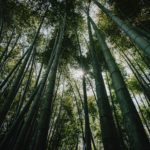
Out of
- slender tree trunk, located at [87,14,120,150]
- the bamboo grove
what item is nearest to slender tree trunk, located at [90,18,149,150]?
the bamboo grove

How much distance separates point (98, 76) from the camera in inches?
109

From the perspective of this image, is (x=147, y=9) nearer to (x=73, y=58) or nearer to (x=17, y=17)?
(x=73, y=58)

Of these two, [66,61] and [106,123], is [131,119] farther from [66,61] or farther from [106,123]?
[66,61]

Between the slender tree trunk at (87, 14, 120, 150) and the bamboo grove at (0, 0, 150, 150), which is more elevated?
the bamboo grove at (0, 0, 150, 150)

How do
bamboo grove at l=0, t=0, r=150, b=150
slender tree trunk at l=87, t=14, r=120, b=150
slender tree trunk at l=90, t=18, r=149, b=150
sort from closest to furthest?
slender tree trunk at l=90, t=18, r=149, b=150 → slender tree trunk at l=87, t=14, r=120, b=150 → bamboo grove at l=0, t=0, r=150, b=150

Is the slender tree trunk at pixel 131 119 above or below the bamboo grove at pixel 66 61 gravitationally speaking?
below

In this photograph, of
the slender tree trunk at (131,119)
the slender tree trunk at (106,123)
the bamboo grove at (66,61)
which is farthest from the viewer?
the bamboo grove at (66,61)

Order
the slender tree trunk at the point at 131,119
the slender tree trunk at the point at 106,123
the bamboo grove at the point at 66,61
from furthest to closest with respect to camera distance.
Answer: the bamboo grove at the point at 66,61 → the slender tree trunk at the point at 106,123 → the slender tree trunk at the point at 131,119

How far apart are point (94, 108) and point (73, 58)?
5383mm

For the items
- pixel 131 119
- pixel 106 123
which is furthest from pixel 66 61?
pixel 131 119

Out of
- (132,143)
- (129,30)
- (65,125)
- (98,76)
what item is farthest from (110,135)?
(65,125)

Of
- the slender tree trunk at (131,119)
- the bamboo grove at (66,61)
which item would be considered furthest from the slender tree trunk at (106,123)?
the slender tree trunk at (131,119)

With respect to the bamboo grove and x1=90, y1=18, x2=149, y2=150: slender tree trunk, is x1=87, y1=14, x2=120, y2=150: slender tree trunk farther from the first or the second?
x1=90, y1=18, x2=149, y2=150: slender tree trunk

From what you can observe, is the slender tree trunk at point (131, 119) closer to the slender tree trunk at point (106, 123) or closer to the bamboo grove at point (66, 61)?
the bamboo grove at point (66, 61)
